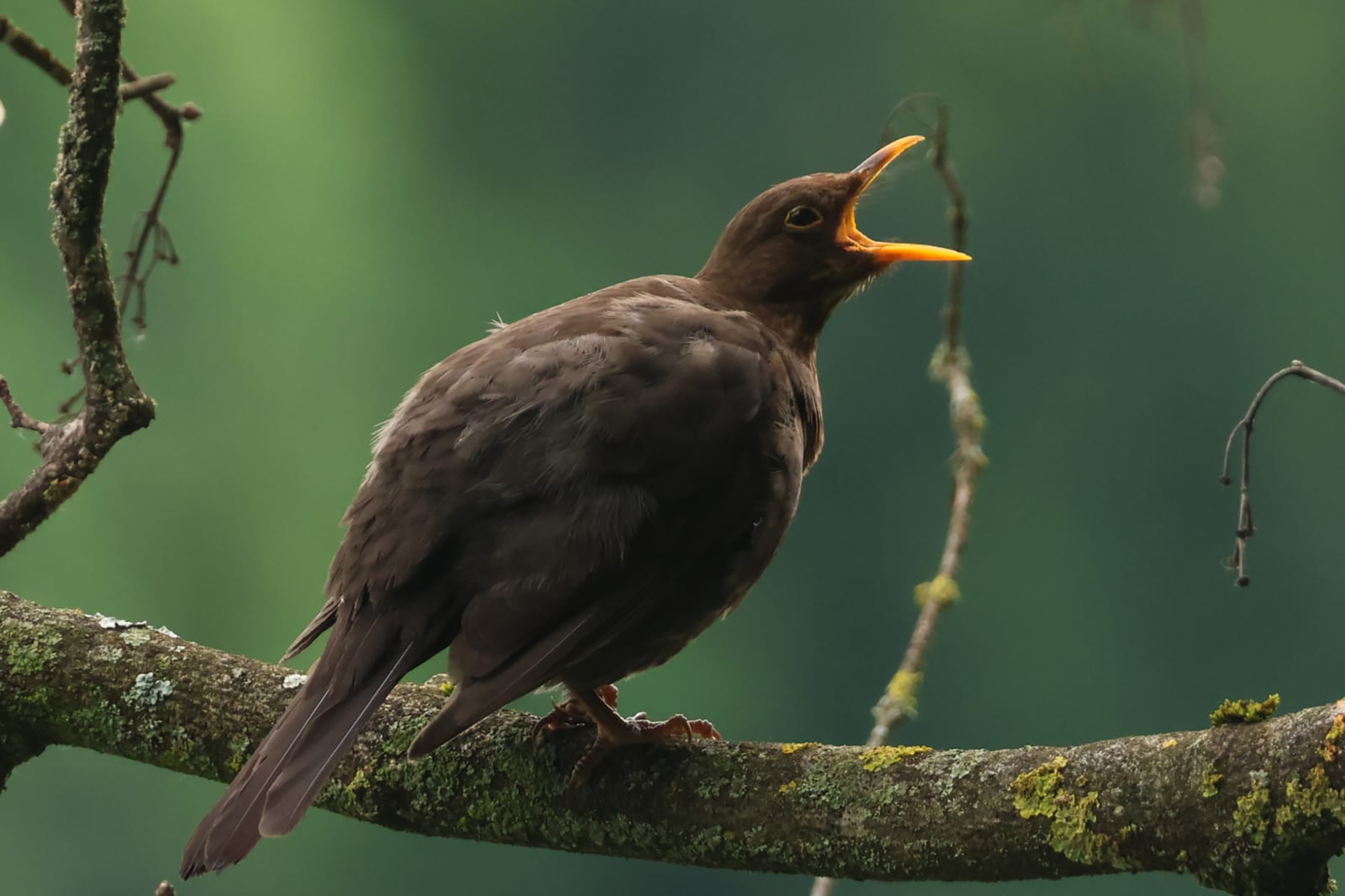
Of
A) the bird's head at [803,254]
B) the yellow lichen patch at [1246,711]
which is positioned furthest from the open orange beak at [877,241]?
the yellow lichen patch at [1246,711]

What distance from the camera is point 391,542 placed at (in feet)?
8.55

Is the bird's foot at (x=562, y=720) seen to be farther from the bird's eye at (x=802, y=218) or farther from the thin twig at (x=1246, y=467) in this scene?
the bird's eye at (x=802, y=218)

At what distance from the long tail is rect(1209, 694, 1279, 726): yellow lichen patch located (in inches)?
50.8

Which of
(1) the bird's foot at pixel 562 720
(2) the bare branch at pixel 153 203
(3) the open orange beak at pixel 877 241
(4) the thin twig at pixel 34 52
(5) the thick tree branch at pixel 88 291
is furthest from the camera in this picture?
(3) the open orange beak at pixel 877 241

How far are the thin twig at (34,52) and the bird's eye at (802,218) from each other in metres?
1.65

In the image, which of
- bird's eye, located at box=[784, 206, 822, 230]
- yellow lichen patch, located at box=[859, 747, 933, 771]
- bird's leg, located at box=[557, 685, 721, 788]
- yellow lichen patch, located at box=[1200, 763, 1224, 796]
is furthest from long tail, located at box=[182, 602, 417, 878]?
bird's eye, located at box=[784, 206, 822, 230]

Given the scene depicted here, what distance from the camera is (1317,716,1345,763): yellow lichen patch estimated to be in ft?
5.65

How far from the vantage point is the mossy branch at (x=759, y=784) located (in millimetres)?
1841

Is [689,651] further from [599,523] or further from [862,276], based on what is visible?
[599,523]

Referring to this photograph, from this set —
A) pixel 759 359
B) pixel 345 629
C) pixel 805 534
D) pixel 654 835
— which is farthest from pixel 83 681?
pixel 805 534

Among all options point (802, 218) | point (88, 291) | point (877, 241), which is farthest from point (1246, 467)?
point (88, 291)

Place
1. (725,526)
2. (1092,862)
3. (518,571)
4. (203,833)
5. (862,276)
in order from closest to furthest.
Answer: (1092,862)
(203,833)
(518,571)
(725,526)
(862,276)

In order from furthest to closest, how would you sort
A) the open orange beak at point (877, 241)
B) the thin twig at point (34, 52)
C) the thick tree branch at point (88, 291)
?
1. the open orange beak at point (877, 241)
2. the thin twig at point (34, 52)
3. the thick tree branch at point (88, 291)

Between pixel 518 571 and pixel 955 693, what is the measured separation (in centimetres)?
699
